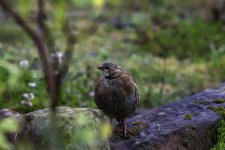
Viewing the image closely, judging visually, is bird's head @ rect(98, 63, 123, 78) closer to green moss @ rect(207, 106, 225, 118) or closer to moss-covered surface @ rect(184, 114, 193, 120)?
moss-covered surface @ rect(184, 114, 193, 120)

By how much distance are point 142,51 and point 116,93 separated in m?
6.89

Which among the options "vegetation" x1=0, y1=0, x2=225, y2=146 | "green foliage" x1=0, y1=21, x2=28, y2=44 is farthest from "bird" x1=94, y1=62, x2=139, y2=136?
"green foliage" x1=0, y1=21, x2=28, y2=44

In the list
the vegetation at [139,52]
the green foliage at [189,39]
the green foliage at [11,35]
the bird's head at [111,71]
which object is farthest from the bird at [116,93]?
the green foliage at [11,35]

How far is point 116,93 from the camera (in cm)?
507

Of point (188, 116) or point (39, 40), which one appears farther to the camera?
point (188, 116)

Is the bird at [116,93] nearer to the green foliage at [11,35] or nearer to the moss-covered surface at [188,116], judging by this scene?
the moss-covered surface at [188,116]

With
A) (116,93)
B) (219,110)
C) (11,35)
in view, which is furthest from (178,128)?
(11,35)

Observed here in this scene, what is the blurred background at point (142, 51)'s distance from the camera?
7.57 m

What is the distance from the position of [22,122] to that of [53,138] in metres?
1.42

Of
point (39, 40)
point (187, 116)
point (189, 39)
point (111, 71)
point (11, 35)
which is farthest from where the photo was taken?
point (11, 35)

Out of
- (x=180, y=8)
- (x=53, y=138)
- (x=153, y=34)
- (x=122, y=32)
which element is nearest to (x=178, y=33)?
(x=153, y=34)

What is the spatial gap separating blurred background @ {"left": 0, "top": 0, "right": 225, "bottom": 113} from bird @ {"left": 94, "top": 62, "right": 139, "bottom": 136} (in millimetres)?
1359

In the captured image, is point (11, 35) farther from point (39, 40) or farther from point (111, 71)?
point (39, 40)

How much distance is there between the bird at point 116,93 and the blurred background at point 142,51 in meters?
1.36
